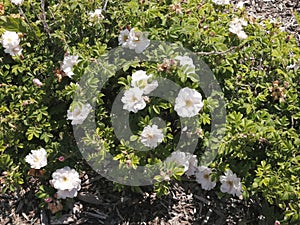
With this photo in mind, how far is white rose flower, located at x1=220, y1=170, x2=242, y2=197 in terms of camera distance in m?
2.58

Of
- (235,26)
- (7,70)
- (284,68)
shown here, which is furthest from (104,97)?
(284,68)

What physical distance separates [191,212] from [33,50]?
1399 mm

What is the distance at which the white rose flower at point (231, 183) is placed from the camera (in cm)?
258

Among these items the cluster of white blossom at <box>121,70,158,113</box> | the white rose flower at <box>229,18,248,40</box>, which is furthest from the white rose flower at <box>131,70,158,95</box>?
the white rose flower at <box>229,18,248,40</box>

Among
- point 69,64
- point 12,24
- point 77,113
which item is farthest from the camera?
point 12,24

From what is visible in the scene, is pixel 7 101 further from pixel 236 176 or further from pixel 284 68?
pixel 284 68

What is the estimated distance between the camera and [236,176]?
8.53 ft

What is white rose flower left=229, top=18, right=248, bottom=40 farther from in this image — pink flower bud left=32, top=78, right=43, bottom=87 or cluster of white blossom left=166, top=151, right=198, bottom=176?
pink flower bud left=32, top=78, right=43, bottom=87

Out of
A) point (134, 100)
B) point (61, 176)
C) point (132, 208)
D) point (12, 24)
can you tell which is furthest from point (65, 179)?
point (12, 24)

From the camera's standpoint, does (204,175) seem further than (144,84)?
Yes

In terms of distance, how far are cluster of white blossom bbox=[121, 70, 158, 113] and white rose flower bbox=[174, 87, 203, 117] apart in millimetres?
148

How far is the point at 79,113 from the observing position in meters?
2.55

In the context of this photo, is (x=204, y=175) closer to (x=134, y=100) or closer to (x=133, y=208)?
(x=133, y=208)

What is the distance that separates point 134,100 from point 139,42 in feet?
1.22
